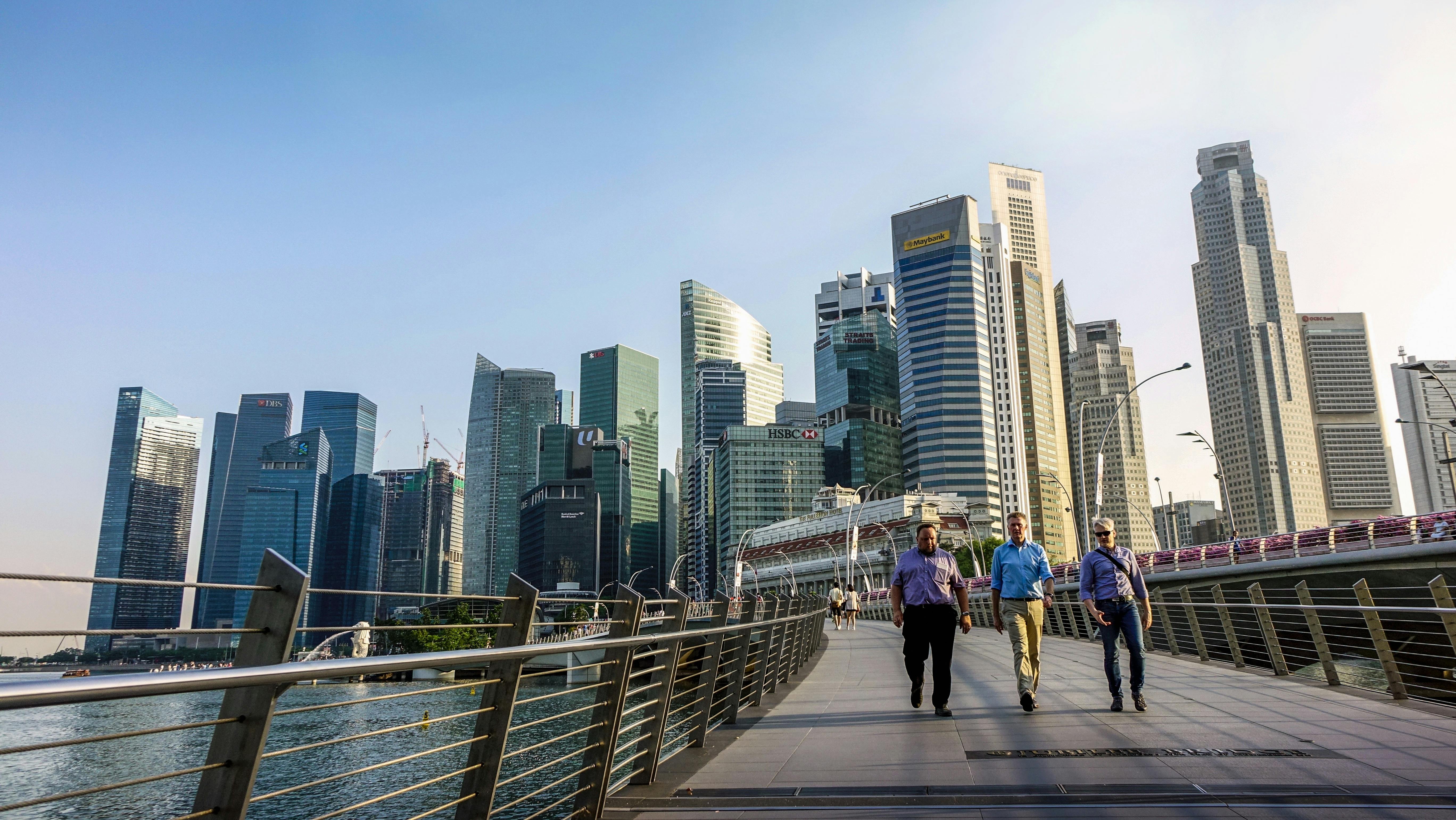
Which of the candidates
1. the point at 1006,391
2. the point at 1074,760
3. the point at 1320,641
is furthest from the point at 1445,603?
the point at 1006,391

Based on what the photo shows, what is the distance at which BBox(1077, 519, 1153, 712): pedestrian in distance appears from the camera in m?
8.89

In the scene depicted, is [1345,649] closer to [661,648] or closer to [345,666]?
[661,648]

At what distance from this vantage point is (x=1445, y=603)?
8.66m

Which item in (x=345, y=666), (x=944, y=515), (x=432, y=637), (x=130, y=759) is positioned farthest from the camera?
(x=944, y=515)

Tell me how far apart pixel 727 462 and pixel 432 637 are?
423ft

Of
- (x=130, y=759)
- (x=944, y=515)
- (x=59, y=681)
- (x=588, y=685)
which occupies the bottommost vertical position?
(x=130, y=759)

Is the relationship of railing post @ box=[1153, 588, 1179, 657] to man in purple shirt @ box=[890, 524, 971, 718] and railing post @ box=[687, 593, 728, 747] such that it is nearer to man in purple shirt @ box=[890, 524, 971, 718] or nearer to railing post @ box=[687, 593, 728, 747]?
man in purple shirt @ box=[890, 524, 971, 718]

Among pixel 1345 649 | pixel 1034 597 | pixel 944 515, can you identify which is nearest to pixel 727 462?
pixel 944 515

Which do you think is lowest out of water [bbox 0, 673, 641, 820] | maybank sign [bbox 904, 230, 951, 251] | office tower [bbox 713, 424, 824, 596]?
water [bbox 0, 673, 641, 820]

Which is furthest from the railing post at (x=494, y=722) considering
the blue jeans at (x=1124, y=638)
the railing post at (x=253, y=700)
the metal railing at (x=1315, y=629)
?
the metal railing at (x=1315, y=629)

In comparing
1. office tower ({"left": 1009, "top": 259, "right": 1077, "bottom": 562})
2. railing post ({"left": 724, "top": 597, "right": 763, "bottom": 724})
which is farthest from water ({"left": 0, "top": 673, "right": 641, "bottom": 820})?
office tower ({"left": 1009, "top": 259, "right": 1077, "bottom": 562})

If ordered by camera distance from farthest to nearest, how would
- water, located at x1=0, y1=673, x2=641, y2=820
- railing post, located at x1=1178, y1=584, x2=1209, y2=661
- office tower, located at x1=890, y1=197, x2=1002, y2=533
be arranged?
office tower, located at x1=890, y1=197, x2=1002, y2=533
water, located at x1=0, y1=673, x2=641, y2=820
railing post, located at x1=1178, y1=584, x2=1209, y2=661

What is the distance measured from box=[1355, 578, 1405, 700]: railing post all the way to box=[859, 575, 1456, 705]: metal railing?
1 cm

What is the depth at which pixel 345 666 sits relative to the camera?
2582 millimetres
